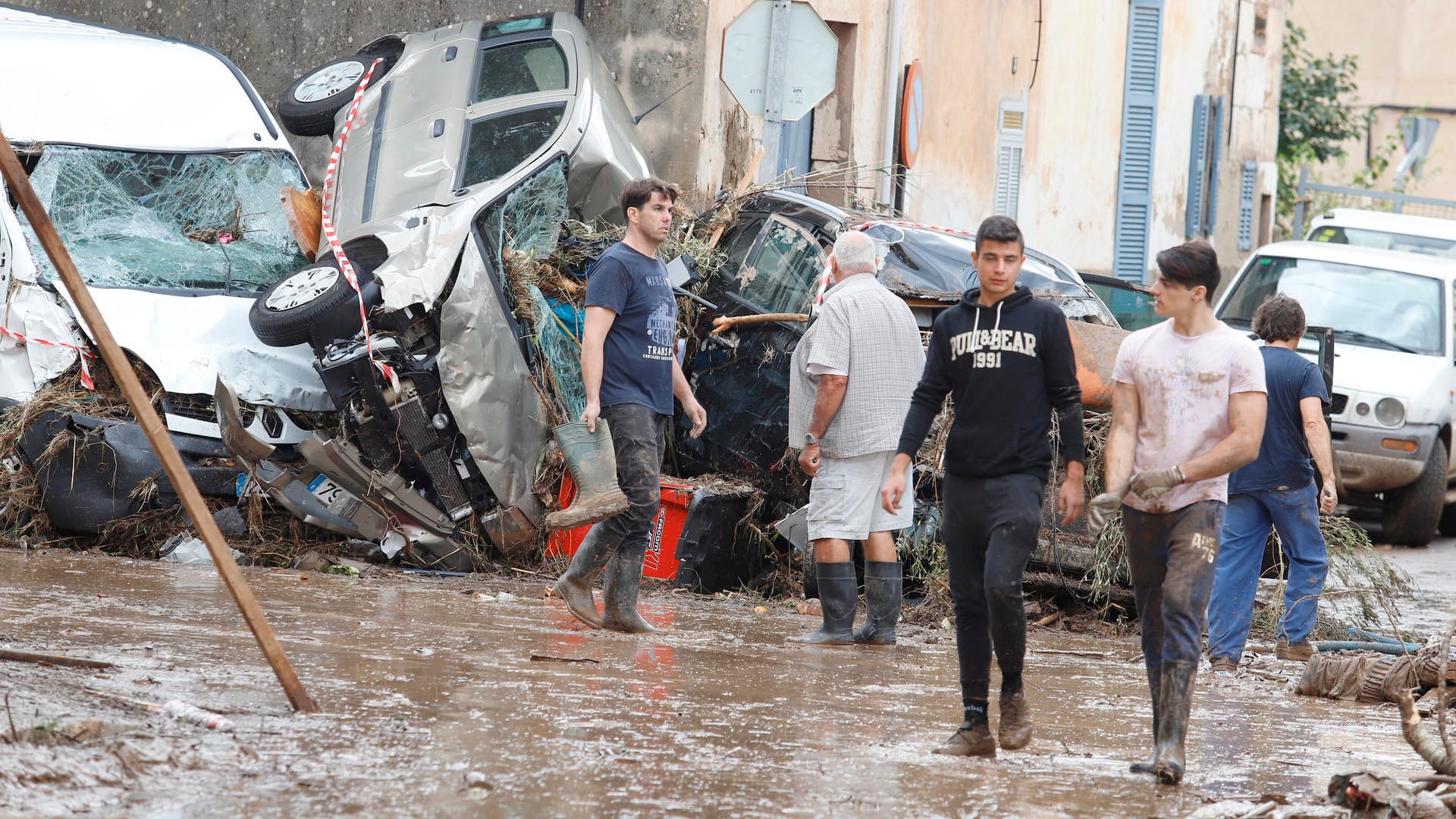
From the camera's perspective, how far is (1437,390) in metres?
12.7

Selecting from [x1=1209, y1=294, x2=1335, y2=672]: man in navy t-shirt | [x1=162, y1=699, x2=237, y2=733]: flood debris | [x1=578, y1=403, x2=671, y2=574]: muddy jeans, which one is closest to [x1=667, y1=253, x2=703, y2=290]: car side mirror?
[x1=578, y1=403, x2=671, y2=574]: muddy jeans

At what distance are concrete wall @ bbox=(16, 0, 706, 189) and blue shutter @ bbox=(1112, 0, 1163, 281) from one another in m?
8.07

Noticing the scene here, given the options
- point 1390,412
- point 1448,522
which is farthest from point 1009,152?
point 1390,412

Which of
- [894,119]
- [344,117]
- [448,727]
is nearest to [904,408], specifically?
[448,727]

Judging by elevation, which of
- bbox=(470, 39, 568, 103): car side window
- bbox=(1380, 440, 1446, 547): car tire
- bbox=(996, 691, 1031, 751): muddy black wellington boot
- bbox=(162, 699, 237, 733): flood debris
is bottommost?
bbox=(1380, 440, 1446, 547): car tire

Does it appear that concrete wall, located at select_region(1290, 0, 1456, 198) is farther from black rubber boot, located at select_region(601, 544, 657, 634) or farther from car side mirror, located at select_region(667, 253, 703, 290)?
black rubber boot, located at select_region(601, 544, 657, 634)

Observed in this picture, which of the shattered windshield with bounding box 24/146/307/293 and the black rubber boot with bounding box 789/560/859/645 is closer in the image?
the black rubber boot with bounding box 789/560/859/645

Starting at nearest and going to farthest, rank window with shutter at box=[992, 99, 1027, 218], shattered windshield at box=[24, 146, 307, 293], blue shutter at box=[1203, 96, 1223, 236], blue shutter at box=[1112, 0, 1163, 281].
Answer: shattered windshield at box=[24, 146, 307, 293], window with shutter at box=[992, 99, 1027, 218], blue shutter at box=[1112, 0, 1163, 281], blue shutter at box=[1203, 96, 1223, 236]

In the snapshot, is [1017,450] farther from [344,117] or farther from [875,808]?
[344,117]

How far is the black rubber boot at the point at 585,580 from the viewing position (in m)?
6.89

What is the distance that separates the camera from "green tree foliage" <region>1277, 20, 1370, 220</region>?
974 inches

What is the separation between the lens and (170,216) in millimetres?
9641

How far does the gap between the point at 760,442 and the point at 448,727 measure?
14.3ft

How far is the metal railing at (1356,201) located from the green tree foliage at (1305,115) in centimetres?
64
